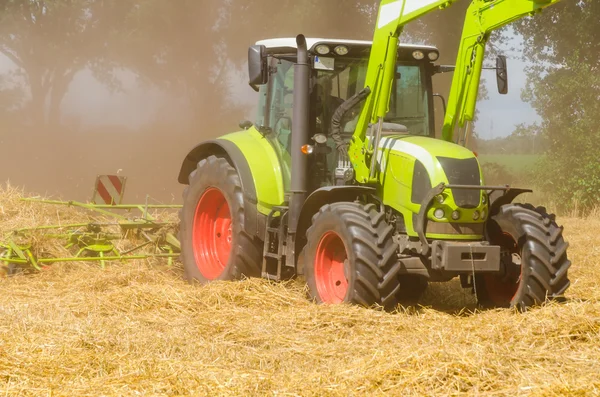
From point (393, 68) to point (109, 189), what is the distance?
468 cm

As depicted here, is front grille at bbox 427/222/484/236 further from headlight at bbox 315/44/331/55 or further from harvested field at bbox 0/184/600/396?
headlight at bbox 315/44/331/55

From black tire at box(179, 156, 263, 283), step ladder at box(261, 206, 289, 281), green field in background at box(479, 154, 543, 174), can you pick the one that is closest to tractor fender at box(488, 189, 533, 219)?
step ladder at box(261, 206, 289, 281)

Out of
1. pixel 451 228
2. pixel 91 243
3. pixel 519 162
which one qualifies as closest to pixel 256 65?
pixel 451 228

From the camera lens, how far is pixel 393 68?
24.6 feet

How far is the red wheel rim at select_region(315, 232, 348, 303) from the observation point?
290 inches

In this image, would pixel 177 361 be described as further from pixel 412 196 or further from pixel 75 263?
pixel 75 263

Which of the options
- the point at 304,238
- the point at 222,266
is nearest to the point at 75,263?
the point at 222,266

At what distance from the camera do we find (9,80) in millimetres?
34344

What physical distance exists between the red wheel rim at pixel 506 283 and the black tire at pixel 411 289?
59 centimetres

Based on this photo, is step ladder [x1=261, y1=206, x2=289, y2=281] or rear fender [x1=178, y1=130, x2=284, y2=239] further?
rear fender [x1=178, y1=130, x2=284, y2=239]

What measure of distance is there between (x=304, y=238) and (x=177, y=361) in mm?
3002

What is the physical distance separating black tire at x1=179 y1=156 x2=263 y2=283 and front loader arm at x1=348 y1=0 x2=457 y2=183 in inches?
50.8

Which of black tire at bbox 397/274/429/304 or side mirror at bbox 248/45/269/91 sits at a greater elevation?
side mirror at bbox 248/45/269/91

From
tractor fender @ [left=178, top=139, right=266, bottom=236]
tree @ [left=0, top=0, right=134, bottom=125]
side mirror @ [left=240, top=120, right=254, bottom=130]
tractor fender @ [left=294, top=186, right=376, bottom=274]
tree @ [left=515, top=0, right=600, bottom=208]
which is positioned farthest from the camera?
tree @ [left=0, top=0, right=134, bottom=125]
